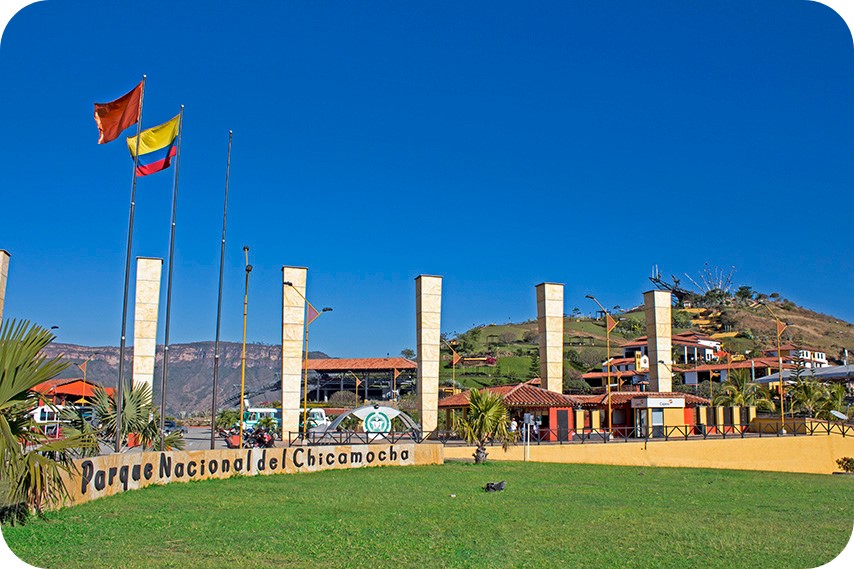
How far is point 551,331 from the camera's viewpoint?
35.5 m

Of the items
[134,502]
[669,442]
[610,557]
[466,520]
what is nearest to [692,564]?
[610,557]

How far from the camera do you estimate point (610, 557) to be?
34.6ft

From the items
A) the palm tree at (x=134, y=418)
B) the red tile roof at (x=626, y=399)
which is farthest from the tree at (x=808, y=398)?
the palm tree at (x=134, y=418)

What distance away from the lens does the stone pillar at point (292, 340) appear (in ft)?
105

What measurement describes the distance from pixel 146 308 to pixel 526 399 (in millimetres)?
15941

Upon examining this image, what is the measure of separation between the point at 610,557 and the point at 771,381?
62.5m

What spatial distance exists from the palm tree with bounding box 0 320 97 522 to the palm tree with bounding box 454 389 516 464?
1632cm

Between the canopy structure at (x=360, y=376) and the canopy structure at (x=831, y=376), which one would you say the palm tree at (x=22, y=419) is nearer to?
the canopy structure at (x=360, y=376)

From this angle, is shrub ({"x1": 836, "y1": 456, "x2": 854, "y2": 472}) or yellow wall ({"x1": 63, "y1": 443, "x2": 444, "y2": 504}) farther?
shrub ({"x1": 836, "y1": 456, "x2": 854, "y2": 472})

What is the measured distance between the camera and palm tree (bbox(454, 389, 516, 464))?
26.1 metres

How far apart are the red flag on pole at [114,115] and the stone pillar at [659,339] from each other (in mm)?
26818

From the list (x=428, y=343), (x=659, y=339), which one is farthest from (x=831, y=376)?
(x=428, y=343)

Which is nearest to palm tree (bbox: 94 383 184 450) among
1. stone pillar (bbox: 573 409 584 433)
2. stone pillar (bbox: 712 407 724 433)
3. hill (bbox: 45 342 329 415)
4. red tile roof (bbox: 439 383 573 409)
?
red tile roof (bbox: 439 383 573 409)

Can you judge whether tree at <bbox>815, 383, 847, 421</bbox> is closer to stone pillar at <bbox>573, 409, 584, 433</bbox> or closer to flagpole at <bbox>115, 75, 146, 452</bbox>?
stone pillar at <bbox>573, 409, 584, 433</bbox>
